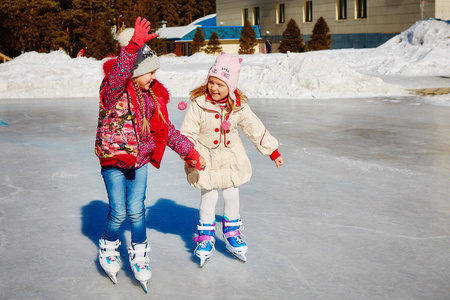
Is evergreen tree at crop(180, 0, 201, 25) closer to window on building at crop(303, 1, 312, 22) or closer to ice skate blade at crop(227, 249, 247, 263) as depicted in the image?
window on building at crop(303, 1, 312, 22)

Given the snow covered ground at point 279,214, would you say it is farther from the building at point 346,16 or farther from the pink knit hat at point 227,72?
the building at point 346,16

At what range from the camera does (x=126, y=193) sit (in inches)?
143

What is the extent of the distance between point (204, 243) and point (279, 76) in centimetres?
1343

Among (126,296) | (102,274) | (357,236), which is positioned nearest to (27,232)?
(102,274)

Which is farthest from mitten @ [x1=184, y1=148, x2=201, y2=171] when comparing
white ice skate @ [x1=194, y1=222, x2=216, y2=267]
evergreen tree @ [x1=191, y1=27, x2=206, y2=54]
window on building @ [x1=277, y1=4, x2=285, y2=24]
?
window on building @ [x1=277, y1=4, x2=285, y2=24]

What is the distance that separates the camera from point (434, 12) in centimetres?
3506

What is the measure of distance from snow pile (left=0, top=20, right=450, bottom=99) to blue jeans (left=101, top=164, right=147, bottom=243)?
1237 cm

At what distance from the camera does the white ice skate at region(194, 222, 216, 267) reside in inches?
156

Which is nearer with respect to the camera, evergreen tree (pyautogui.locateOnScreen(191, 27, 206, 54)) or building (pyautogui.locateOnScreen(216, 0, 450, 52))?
building (pyautogui.locateOnScreen(216, 0, 450, 52))

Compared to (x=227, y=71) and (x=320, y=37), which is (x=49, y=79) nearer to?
(x=227, y=71)

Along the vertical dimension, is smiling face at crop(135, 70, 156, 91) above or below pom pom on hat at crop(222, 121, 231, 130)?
above

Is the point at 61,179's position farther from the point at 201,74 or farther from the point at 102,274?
the point at 201,74

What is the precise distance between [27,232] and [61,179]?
6.25ft

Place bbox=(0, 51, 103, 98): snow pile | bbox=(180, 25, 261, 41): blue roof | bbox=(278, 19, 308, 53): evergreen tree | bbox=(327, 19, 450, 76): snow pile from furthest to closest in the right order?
bbox=(180, 25, 261, 41): blue roof < bbox=(278, 19, 308, 53): evergreen tree < bbox=(327, 19, 450, 76): snow pile < bbox=(0, 51, 103, 98): snow pile
